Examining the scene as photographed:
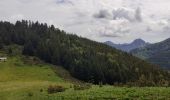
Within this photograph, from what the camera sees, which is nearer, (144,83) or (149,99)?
(149,99)

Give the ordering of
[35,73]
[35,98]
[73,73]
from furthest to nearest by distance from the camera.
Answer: [73,73]
[35,73]
[35,98]

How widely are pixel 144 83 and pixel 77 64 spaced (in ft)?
372

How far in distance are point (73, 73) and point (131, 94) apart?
413 feet

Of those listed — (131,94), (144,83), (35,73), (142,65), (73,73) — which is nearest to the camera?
(131,94)

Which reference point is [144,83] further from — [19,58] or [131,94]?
[19,58]

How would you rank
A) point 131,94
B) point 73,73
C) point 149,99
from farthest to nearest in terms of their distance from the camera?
point 73,73
point 131,94
point 149,99

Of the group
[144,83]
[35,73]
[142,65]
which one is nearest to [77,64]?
[35,73]

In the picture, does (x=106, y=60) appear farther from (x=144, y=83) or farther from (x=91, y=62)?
(x=144, y=83)

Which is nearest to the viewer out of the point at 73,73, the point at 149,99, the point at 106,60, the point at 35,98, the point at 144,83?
the point at 149,99

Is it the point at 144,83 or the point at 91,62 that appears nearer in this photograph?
the point at 144,83

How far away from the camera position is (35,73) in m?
149

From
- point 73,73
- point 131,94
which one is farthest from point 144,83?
point 73,73

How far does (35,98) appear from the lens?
168 feet

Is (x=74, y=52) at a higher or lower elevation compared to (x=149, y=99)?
higher
